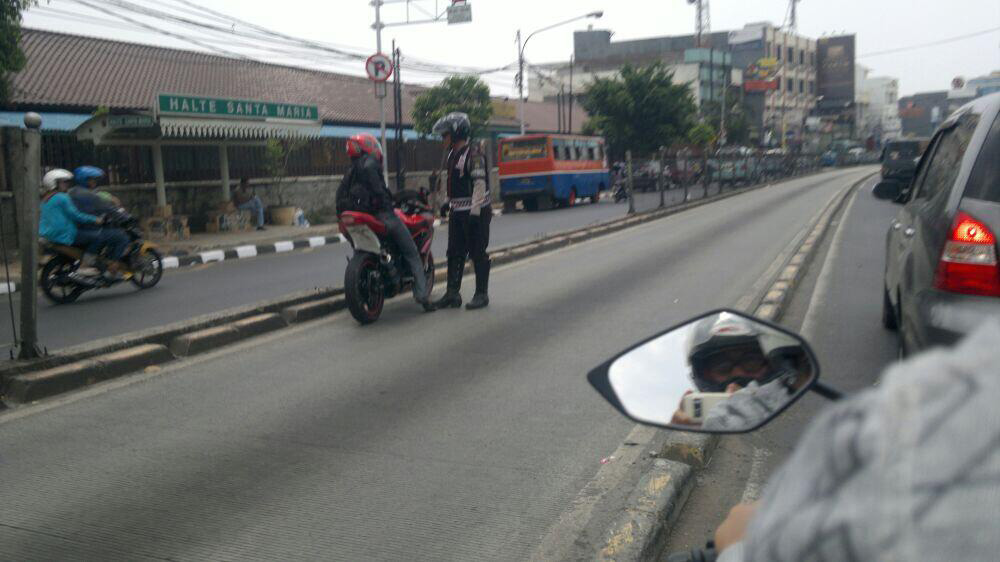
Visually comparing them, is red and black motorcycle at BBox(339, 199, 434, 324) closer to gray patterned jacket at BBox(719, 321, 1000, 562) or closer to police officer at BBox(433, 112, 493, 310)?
police officer at BBox(433, 112, 493, 310)

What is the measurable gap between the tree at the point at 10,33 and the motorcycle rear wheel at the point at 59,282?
23.1ft

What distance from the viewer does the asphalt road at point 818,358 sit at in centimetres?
409

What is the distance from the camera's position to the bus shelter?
1791 cm

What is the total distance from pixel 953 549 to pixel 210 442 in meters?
4.62

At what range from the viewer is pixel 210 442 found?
4.98 m

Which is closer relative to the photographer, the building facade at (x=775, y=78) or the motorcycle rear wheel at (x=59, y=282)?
the motorcycle rear wheel at (x=59, y=282)

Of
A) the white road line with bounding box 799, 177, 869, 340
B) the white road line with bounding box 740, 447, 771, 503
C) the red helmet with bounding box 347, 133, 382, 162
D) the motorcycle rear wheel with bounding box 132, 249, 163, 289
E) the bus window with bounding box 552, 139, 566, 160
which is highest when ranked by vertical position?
the bus window with bounding box 552, 139, 566, 160

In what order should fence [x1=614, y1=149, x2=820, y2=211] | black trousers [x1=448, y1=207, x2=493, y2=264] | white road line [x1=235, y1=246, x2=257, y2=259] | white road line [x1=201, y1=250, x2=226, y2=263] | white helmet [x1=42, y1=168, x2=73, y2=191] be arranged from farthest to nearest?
1. fence [x1=614, y1=149, x2=820, y2=211]
2. white road line [x1=235, y1=246, x2=257, y2=259]
3. white road line [x1=201, y1=250, x2=226, y2=263]
4. white helmet [x1=42, y1=168, x2=73, y2=191]
5. black trousers [x1=448, y1=207, x2=493, y2=264]

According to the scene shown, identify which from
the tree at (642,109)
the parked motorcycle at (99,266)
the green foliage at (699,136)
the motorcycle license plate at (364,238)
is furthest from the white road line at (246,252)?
the green foliage at (699,136)

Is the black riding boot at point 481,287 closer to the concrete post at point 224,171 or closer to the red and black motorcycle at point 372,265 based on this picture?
the red and black motorcycle at point 372,265

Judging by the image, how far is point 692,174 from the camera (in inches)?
1356

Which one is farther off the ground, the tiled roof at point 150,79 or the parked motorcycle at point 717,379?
the tiled roof at point 150,79

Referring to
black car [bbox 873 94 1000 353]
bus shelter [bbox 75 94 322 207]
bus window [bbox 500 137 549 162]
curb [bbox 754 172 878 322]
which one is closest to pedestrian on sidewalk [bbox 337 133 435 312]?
curb [bbox 754 172 878 322]

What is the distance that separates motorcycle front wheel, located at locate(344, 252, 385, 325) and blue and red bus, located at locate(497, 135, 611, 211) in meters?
20.5
